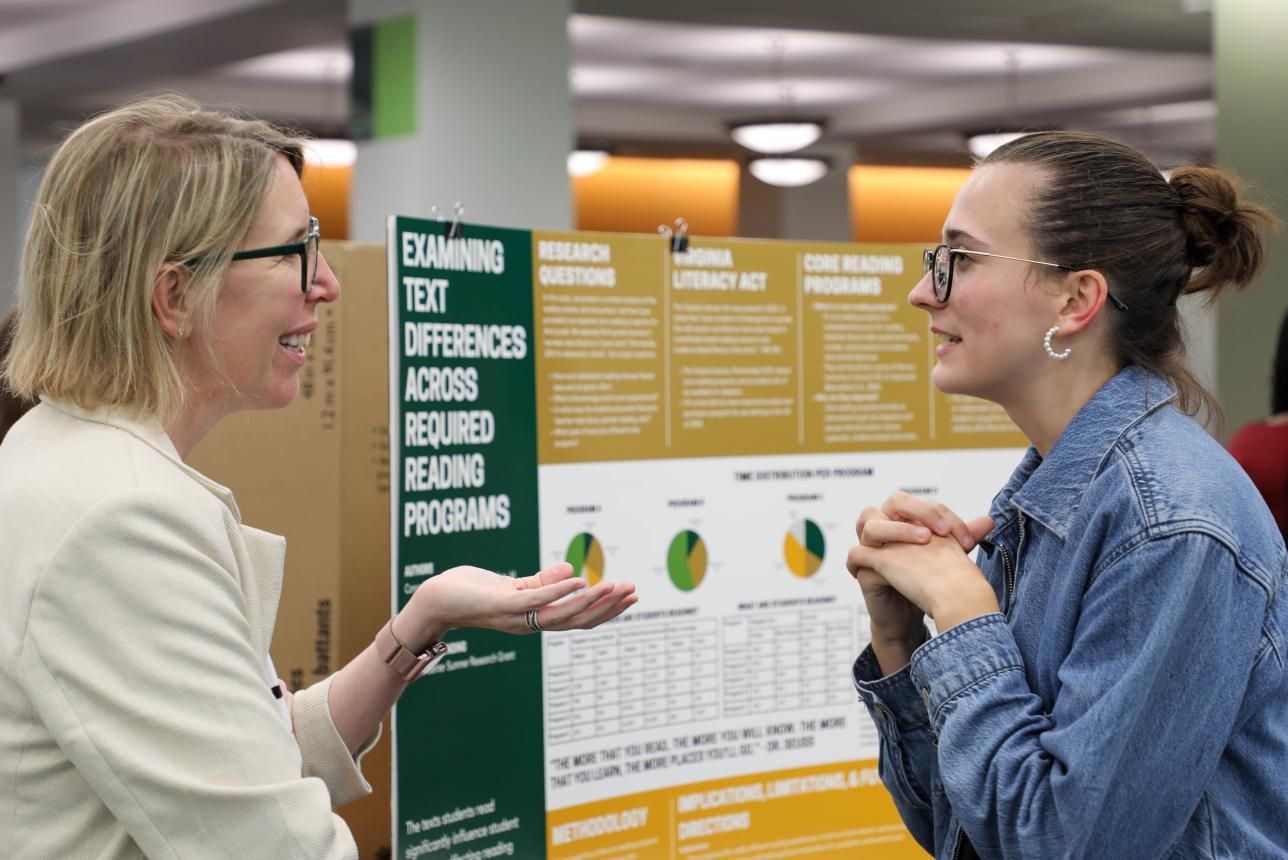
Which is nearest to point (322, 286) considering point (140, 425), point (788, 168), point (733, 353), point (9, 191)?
point (140, 425)

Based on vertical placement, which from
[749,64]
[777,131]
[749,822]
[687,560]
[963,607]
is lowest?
[749,822]

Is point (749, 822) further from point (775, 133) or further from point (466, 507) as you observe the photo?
point (775, 133)

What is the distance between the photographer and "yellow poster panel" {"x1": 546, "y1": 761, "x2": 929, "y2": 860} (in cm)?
259

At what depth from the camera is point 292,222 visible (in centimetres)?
143

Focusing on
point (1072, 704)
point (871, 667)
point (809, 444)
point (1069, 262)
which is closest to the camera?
point (1072, 704)

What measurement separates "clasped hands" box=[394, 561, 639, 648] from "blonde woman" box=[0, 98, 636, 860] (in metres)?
0.28

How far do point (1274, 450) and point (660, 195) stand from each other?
8.81 meters

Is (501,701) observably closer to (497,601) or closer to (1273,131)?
(497,601)

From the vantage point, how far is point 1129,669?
1183 mm

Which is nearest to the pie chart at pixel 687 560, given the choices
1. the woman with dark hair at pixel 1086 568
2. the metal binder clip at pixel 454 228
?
the metal binder clip at pixel 454 228

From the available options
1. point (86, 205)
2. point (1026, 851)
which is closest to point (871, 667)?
point (1026, 851)

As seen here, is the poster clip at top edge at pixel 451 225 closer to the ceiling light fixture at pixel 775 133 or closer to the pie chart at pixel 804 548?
the pie chart at pixel 804 548

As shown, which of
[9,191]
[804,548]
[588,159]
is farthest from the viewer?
[9,191]

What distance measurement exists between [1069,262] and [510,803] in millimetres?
1533
